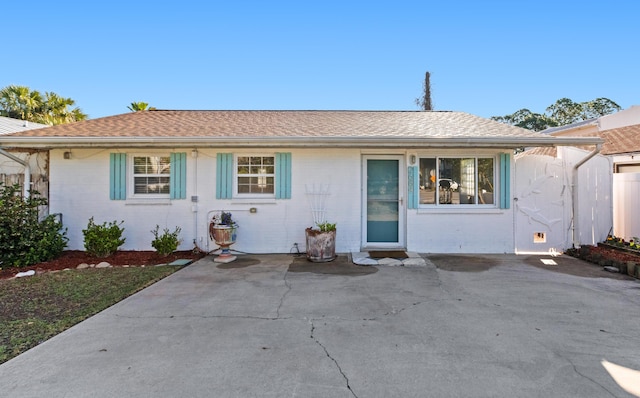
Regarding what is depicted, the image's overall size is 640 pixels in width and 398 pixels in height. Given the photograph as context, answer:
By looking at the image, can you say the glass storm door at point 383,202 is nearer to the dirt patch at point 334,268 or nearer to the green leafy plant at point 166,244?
the dirt patch at point 334,268

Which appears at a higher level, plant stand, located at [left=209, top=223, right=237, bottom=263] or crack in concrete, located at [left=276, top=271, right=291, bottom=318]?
plant stand, located at [left=209, top=223, right=237, bottom=263]

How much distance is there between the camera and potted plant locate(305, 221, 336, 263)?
6605 mm

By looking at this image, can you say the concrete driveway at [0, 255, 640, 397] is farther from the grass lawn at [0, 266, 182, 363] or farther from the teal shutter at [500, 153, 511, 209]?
the teal shutter at [500, 153, 511, 209]

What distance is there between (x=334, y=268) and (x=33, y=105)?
19413 mm

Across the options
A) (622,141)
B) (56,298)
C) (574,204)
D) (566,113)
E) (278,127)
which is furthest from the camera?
(566,113)

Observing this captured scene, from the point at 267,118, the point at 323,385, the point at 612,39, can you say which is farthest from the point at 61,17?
the point at 612,39

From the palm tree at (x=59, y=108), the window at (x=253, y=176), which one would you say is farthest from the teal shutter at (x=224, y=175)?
the palm tree at (x=59, y=108)

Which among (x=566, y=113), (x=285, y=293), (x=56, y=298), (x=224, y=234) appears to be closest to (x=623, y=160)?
(x=285, y=293)

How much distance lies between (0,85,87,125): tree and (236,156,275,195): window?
1440 centimetres

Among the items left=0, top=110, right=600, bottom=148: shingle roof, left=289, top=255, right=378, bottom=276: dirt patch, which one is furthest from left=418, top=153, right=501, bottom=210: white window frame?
left=289, top=255, right=378, bottom=276: dirt patch

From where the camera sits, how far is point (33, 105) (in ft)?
53.5

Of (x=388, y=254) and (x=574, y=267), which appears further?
(x=388, y=254)

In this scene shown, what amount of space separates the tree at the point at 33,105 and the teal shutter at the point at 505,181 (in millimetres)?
19720

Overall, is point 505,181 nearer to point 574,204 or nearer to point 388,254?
point 574,204
